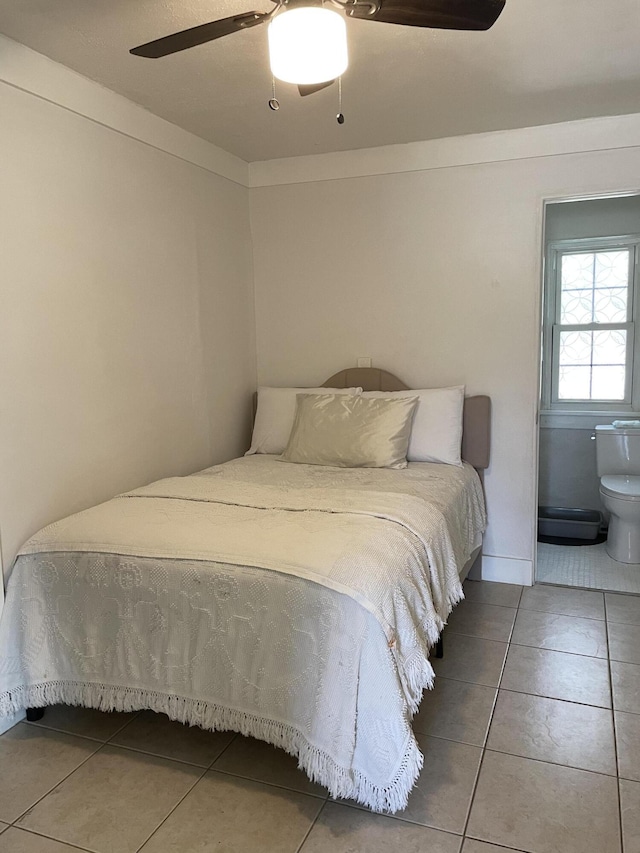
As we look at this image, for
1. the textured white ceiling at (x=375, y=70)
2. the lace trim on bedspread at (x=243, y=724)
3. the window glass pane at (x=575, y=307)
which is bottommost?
the lace trim on bedspread at (x=243, y=724)

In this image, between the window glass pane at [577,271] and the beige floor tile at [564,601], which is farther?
the window glass pane at [577,271]

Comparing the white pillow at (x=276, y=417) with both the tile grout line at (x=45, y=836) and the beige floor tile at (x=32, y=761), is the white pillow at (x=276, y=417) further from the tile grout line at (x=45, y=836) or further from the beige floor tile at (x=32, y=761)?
the tile grout line at (x=45, y=836)

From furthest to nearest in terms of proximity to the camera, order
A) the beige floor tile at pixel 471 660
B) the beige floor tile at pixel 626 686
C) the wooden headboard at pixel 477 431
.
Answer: the wooden headboard at pixel 477 431 → the beige floor tile at pixel 471 660 → the beige floor tile at pixel 626 686

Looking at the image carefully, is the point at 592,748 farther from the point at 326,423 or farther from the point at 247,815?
the point at 326,423

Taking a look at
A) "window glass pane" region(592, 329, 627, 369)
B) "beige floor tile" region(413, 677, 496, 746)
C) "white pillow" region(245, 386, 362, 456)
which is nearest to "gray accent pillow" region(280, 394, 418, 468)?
"white pillow" region(245, 386, 362, 456)

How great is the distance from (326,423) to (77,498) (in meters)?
1.21

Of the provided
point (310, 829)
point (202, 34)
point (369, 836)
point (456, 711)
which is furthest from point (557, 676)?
point (202, 34)

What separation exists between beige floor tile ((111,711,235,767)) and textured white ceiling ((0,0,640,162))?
235 centimetres

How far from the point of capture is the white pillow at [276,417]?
11.4 feet

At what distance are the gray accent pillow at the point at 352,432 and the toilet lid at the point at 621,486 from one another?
139 cm

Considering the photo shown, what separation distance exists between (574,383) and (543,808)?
3162 millimetres

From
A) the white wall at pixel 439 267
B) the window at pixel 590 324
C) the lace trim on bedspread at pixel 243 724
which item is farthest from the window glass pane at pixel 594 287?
the lace trim on bedspread at pixel 243 724

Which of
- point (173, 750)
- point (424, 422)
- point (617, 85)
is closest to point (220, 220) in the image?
point (424, 422)

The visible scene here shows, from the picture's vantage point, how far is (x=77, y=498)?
2525 millimetres
